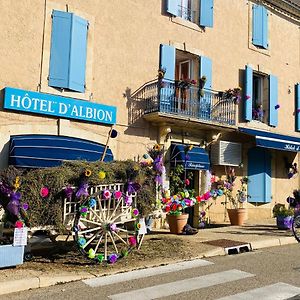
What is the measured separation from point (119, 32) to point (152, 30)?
120 cm

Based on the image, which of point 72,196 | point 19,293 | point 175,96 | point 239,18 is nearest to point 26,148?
point 72,196

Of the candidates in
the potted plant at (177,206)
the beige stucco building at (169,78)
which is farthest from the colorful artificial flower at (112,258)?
the beige stucco building at (169,78)

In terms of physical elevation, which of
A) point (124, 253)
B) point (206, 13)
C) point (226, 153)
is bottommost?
point (124, 253)

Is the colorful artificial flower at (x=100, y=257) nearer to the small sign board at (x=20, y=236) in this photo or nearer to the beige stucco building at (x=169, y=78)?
the small sign board at (x=20, y=236)

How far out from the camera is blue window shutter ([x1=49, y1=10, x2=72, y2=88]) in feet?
33.5

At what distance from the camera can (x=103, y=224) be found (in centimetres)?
719

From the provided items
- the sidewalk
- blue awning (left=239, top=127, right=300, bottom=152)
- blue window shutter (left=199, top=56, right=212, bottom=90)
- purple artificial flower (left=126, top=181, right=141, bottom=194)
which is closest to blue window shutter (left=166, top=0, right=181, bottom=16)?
blue window shutter (left=199, top=56, right=212, bottom=90)

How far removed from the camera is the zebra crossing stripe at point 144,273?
20.7ft

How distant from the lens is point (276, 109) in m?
15.8

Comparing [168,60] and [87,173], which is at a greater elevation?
[168,60]

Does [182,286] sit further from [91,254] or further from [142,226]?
[142,226]

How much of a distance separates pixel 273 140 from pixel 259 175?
1613 millimetres

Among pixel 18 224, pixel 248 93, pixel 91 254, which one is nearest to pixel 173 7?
pixel 248 93

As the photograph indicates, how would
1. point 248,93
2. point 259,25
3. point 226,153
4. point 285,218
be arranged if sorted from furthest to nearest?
A: point 259,25 → point 248,93 → point 226,153 → point 285,218
